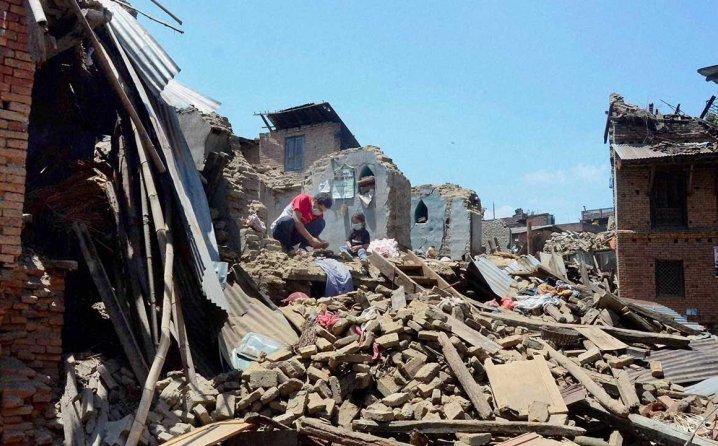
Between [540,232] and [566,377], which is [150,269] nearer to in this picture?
[566,377]

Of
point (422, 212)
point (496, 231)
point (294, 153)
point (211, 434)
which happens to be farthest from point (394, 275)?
point (294, 153)

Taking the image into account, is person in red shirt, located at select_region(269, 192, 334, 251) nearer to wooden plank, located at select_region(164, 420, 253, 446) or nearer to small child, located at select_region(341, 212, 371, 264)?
small child, located at select_region(341, 212, 371, 264)

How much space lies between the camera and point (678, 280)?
1930cm

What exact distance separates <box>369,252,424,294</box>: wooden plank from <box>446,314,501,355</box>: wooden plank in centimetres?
259

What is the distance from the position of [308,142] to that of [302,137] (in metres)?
0.56

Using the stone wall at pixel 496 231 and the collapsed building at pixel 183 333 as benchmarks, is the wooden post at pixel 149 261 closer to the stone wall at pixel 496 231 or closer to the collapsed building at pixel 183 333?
the collapsed building at pixel 183 333

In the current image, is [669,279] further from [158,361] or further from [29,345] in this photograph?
[29,345]

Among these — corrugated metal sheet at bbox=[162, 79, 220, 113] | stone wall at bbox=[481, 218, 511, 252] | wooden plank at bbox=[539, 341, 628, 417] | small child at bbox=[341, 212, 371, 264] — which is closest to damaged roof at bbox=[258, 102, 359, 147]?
stone wall at bbox=[481, 218, 511, 252]

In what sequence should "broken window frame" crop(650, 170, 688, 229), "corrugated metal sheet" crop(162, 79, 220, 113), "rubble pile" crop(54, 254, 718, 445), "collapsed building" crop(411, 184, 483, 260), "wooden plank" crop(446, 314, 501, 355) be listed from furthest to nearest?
"collapsed building" crop(411, 184, 483, 260) → "broken window frame" crop(650, 170, 688, 229) → "corrugated metal sheet" crop(162, 79, 220, 113) → "wooden plank" crop(446, 314, 501, 355) → "rubble pile" crop(54, 254, 718, 445)

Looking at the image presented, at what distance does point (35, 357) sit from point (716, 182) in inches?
796

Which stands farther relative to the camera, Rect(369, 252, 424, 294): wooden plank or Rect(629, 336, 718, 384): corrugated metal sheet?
Rect(369, 252, 424, 294): wooden plank

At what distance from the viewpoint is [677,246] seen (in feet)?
63.1

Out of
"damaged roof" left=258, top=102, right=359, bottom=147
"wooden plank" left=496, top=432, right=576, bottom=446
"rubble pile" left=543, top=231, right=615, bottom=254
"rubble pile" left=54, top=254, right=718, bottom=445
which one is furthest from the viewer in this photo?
"damaged roof" left=258, top=102, right=359, bottom=147

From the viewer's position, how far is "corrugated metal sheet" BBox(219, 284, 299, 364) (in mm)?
7812
